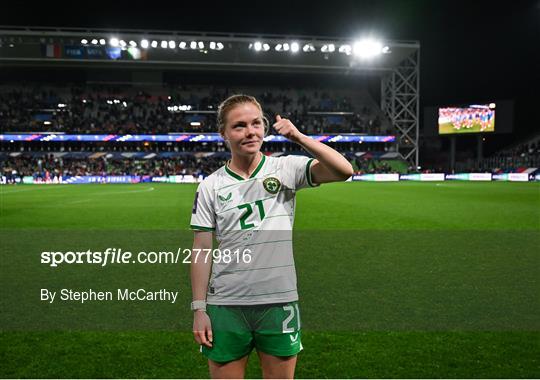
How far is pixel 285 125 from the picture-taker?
239 cm

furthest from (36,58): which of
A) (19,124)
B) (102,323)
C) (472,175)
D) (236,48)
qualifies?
(102,323)

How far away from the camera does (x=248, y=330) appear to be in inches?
98.2

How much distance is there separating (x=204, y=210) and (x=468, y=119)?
184 feet

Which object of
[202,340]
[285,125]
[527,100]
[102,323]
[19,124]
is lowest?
[102,323]

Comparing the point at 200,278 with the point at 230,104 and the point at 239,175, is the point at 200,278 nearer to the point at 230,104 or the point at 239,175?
the point at 239,175

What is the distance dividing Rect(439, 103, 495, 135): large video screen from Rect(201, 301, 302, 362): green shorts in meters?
55.7

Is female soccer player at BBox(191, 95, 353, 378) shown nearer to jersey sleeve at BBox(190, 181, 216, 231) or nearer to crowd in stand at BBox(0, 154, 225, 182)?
jersey sleeve at BBox(190, 181, 216, 231)

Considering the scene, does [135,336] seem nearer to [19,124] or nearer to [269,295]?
[269,295]

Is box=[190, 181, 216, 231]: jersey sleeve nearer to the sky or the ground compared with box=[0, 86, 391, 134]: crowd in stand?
nearer to the ground

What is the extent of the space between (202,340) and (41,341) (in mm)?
3299

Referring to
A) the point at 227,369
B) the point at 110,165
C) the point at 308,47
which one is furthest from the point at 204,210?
the point at 110,165

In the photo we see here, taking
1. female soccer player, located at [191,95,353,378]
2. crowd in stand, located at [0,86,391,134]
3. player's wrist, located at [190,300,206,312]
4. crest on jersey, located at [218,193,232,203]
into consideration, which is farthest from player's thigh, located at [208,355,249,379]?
crowd in stand, located at [0,86,391,134]

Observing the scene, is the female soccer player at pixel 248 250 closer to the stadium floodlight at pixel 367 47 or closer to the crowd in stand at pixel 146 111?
the stadium floodlight at pixel 367 47

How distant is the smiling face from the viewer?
2482mm
